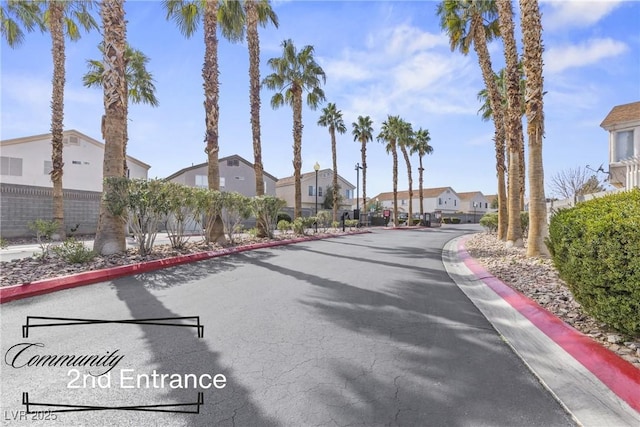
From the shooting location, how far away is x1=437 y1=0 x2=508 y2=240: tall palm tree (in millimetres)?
15406

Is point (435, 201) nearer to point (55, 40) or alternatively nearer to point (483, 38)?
point (483, 38)

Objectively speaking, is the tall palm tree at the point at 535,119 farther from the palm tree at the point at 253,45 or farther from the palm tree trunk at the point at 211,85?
the palm tree at the point at 253,45

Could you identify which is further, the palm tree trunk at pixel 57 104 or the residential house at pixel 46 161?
the residential house at pixel 46 161

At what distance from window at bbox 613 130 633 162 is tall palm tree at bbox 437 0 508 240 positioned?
8271 millimetres

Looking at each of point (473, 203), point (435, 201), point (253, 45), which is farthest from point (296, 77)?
point (473, 203)

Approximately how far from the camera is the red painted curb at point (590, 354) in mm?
2653

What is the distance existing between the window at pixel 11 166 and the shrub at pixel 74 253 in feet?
79.9

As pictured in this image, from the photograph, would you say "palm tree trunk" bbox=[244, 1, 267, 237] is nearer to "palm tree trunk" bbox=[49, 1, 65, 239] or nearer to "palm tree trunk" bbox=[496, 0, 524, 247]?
"palm tree trunk" bbox=[49, 1, 65, 239]

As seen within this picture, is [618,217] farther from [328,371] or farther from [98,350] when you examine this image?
[98,350]

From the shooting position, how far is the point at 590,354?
3227 mm

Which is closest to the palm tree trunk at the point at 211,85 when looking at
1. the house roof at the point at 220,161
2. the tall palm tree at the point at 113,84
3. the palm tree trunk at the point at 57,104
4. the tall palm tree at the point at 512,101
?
the tall palm tree at the point at 113,84

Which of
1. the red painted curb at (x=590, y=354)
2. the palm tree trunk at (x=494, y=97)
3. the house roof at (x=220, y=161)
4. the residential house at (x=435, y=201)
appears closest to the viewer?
the red painted curb at (x=590, y=354)

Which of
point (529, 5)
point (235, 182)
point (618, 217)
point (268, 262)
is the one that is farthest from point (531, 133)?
point (235, 182)

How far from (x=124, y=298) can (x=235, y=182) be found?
33375 millimetres
